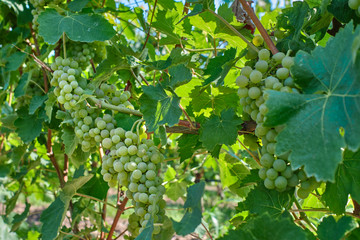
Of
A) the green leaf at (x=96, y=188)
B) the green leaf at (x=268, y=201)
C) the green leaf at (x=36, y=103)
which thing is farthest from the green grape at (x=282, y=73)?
the green leaf at (x=36, y=103)

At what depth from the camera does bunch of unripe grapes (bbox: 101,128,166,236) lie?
3.33 feet

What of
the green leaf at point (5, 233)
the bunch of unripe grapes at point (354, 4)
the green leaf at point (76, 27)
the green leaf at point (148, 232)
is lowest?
the green leaf at point (5, 233)

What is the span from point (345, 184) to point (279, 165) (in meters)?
0.20

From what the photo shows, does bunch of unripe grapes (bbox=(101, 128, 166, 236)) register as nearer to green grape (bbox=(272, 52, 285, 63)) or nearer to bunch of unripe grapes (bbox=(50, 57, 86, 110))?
bunch of unripe grapes (bbox=(50, 57, 86, 110))

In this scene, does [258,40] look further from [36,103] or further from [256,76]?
[36,103]

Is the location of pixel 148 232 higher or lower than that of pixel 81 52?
lower

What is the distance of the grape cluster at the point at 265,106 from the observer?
847 millimetres

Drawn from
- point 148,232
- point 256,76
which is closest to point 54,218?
point 148,232

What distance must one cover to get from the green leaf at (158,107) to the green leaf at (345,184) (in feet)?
1.57

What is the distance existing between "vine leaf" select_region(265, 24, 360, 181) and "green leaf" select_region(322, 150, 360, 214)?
0.18 m

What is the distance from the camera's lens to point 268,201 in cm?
95

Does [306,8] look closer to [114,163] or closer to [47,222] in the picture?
[114,163]

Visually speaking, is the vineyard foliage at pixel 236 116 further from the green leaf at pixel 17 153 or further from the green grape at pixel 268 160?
the green leaf at pixel 17 153

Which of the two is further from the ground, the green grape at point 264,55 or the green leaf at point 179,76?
the green grape at point 264,55
